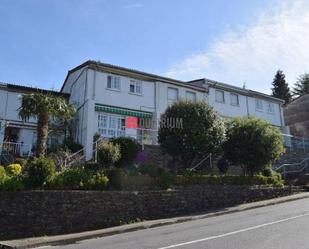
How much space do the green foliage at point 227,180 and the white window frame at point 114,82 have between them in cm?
1181

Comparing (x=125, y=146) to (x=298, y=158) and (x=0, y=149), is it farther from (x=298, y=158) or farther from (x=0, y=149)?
(x=298, y=158)

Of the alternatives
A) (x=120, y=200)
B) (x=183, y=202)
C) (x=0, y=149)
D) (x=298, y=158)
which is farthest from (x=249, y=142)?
(x=0, y=149)

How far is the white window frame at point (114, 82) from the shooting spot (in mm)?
28967

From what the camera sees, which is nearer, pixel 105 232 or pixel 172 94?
pixel 105 232

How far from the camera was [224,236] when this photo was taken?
1128 cm

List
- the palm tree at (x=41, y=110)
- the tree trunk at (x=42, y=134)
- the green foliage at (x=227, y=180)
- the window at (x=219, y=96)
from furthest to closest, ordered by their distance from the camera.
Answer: the window at (x=219, y=96) → the green foliage at (x=227, y=180) → the palm tree at (x=41, y=110) → the tree trunk at (x=42, y=134)

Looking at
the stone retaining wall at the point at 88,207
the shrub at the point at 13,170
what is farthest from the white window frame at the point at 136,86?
the shrub at the point at 13,170

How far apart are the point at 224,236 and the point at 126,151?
11192mm

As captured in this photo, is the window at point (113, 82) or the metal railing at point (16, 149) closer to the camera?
the metal railing at point (16, 149)

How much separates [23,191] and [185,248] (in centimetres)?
679

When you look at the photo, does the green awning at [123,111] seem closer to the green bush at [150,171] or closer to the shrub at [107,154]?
the shrub at [107,154]

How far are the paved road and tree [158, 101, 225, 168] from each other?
656 cm

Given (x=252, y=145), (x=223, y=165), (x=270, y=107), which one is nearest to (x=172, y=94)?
(x=223, y=165)

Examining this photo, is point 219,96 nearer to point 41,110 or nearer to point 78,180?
point 41,110
